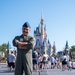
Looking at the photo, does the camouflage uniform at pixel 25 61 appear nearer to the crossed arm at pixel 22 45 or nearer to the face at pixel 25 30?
the crossed arm at pixel 22 45

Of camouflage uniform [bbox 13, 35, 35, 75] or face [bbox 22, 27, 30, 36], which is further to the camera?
face [bbox 22, 27, 30, 36]

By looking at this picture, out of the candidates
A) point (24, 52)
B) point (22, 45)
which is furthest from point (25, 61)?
point (22, 45)

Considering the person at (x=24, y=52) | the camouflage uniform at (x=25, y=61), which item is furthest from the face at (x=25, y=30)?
the camouflage uniform at (x=25, y=61)

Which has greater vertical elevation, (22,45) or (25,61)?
(22,45)

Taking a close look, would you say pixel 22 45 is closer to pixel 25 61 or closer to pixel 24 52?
pixel 24 52

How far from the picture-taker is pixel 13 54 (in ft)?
64.3

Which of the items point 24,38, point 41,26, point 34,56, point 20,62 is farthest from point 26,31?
point 41,26

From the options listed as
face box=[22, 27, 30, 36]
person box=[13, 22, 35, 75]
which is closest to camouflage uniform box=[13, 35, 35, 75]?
person box=[13, 22, 35, 75]

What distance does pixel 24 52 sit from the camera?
7.14m

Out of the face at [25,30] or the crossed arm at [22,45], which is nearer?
the crossed arm at [22,45]

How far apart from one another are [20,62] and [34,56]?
12097 millimetres

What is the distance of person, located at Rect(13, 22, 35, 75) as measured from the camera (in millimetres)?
7059

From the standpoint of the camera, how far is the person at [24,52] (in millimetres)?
7059

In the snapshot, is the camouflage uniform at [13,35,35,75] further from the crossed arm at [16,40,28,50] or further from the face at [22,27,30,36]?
the face at [22,27,30,36]
